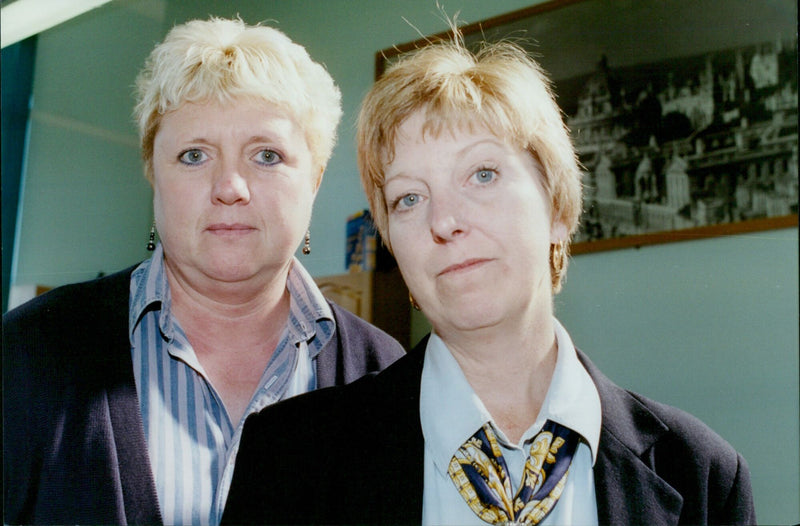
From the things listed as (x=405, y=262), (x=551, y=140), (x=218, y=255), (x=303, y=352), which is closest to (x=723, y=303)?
(x=551, y=140)

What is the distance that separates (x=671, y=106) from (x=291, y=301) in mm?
823

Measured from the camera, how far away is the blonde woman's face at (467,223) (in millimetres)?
1138

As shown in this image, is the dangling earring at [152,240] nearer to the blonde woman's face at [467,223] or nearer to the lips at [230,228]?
the lips at [230,228]

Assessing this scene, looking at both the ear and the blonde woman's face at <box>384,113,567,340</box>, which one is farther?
the ear

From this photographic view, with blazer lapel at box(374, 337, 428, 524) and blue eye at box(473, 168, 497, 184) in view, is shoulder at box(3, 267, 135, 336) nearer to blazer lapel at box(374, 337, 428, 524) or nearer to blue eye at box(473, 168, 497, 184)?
blazer lapel at box(374, 337, 428, 524)

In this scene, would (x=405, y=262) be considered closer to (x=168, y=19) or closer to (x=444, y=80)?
(x=444, y=80)

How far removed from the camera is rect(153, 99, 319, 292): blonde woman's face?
1230mm

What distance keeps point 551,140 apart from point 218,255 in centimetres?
59

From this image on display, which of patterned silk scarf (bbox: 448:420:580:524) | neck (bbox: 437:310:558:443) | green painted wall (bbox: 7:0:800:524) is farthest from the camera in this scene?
green painted wall (bbox: 7:0:800:524)

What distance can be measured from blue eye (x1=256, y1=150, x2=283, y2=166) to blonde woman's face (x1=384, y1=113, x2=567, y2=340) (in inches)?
8.2

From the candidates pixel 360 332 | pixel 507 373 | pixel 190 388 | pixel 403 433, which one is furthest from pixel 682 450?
pixel 190 388

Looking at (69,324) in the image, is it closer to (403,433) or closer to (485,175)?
(403,433)

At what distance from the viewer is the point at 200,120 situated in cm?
123

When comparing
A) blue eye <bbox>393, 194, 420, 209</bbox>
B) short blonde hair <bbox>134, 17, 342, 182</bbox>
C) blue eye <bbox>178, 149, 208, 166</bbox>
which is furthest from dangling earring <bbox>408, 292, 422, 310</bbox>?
blue eye <bbox>178, 149, 208, 166</bbox>
